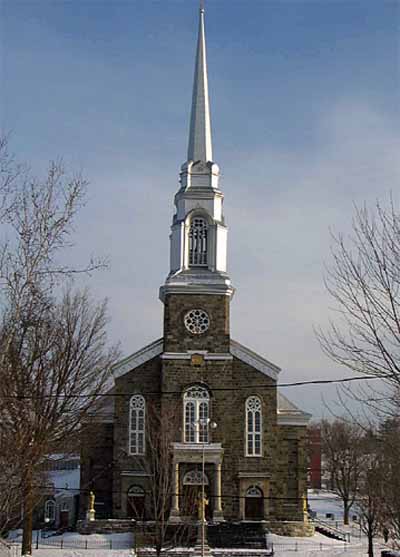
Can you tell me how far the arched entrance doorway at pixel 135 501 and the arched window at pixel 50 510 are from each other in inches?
526

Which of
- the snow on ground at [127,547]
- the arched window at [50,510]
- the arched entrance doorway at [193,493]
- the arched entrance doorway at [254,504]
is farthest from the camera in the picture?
the arched window at [50,510]

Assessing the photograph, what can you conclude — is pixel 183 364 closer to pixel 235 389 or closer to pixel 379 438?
pixel 235 389

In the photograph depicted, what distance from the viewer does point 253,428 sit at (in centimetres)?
4722

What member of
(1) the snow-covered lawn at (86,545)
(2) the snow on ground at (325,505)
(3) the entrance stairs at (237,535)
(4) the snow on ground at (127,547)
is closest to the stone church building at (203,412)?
(3) the entrance stairs at (237,535)

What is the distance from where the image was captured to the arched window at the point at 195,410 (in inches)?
1825

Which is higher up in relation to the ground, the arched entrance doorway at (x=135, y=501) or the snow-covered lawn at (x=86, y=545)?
the arched entrance doorway at (x=135, y=501)

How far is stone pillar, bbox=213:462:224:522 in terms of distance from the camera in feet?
149

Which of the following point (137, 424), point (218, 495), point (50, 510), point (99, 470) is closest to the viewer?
point (218, 495)

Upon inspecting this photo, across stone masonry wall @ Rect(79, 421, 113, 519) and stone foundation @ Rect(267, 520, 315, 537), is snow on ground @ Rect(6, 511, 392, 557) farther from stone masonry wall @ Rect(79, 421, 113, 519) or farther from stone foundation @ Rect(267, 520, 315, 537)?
stone masonry wall @ Rect(79, 421, 113, 519)

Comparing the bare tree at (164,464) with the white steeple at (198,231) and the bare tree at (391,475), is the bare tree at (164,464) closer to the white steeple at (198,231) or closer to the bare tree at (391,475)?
the white steeple at (198,231)

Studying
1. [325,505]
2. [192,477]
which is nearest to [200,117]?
[192,477]

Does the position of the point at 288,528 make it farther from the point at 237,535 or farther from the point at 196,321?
Result: the point at 196,321

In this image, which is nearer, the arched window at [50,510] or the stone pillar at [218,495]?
the stone pillar at [218,495]

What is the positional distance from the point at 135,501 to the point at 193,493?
3119 millimetres
